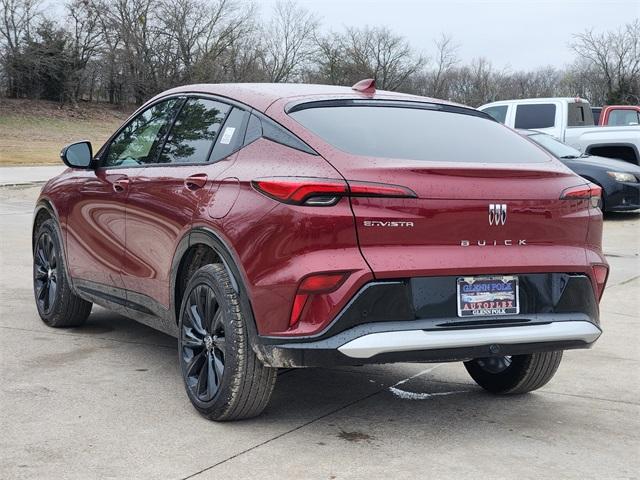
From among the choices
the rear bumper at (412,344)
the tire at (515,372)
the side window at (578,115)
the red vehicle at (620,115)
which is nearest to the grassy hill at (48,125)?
the red vehicle at (620,115)

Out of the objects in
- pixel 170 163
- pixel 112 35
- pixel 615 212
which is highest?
pixel 112 35

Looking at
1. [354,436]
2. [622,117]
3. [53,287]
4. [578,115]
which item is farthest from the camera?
[622,117]

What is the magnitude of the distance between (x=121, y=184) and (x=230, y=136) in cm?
108

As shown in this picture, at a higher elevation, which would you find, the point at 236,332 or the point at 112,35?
the point at 112,35

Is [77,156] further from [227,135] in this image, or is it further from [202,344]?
[202,344]

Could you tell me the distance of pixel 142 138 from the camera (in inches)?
214

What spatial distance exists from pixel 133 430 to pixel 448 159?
187 centimetres

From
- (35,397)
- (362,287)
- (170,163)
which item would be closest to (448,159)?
(362,287)

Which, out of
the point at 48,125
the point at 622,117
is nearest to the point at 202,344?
the point at 622,117

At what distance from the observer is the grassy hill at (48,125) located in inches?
1451

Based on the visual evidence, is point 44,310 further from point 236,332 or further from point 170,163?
point 236,332

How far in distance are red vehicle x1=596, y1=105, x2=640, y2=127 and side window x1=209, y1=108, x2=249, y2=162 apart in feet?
54.5

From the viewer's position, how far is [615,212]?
53.4 ft

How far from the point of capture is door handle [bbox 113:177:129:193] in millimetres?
5251
